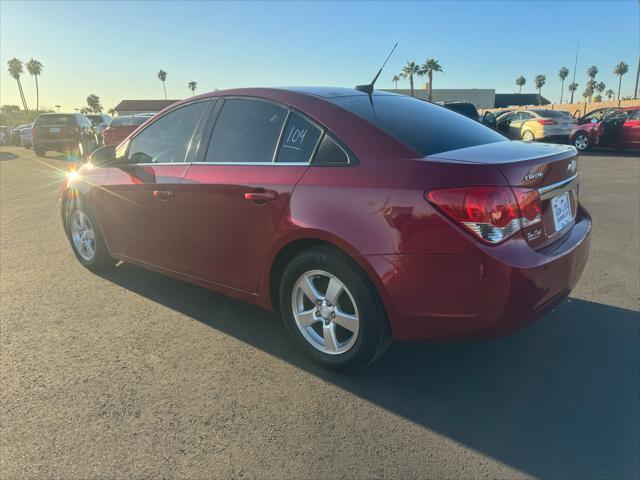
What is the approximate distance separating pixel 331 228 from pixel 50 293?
121 inches

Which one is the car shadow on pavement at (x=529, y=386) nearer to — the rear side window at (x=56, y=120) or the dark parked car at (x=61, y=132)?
the dark parked car at (x=61, y=132)

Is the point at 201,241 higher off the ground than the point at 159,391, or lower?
higher


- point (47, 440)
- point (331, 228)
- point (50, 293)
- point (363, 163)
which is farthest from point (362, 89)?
point (50, 293)

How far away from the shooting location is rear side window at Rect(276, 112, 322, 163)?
285 centimetres

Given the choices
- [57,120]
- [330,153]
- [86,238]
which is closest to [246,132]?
[330,153]

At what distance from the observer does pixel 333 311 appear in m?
2.79

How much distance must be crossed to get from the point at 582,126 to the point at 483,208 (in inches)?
726

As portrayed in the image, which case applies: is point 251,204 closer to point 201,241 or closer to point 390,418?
point 201,241

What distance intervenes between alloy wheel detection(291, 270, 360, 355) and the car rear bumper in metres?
0.29

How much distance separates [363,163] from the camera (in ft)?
8.43

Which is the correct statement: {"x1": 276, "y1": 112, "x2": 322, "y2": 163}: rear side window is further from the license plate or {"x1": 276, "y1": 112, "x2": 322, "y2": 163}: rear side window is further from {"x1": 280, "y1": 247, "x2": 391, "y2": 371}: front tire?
the license plate

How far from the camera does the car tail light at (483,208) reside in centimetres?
225

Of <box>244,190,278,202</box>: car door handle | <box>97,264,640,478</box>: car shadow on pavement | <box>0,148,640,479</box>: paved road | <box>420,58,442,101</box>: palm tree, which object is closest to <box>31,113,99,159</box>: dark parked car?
<box>0,148,640,479</box>: paved road

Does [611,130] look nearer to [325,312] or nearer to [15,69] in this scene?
[325,312]
